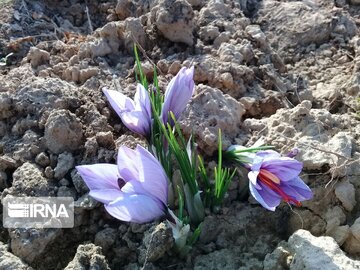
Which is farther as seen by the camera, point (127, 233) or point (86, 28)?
point (86, 28)

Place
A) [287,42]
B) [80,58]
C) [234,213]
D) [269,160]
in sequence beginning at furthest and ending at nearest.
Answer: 1. [287,42]
2. [80,58]
3. [234,213]
4. [269,160]

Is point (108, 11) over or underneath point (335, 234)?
over

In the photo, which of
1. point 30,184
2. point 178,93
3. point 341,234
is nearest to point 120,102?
point 178,93

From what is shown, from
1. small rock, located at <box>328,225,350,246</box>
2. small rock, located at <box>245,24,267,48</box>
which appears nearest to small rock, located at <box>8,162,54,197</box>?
small rock, located at <box>328,225,350,246</box>

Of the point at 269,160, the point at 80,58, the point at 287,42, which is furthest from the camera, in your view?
the point at 287,42

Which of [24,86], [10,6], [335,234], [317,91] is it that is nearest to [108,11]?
[10,6]

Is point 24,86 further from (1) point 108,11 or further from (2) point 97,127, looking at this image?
(1) point 108,11
